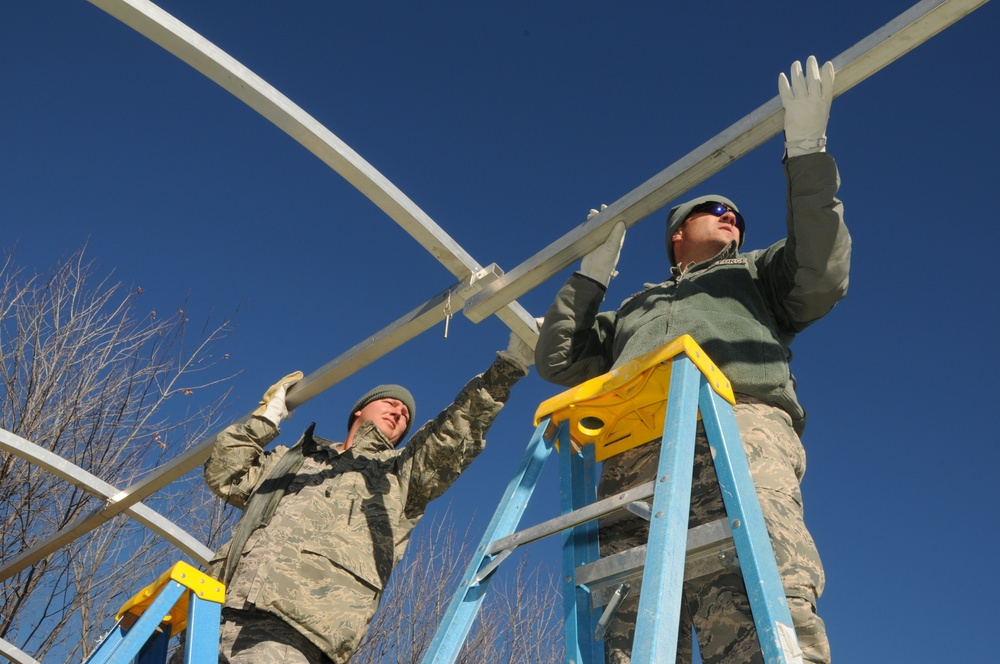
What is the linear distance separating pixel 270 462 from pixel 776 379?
2868 millimetres

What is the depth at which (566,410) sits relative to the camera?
2693 mm

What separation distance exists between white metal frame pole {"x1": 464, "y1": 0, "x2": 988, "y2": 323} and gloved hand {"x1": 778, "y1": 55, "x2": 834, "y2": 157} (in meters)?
0.08

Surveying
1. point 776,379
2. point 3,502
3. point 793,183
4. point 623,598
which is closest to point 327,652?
point 623,598

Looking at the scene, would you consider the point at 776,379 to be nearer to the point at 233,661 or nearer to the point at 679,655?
the point at 679,655

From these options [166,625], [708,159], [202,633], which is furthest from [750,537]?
[166,625]

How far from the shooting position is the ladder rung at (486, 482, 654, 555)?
2242mm

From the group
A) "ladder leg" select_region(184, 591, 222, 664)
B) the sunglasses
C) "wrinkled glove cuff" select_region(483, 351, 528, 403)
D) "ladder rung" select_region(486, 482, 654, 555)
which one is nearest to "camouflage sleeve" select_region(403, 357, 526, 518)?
"wrinkled glove cuff" select_region(483, 351, 528, 403)

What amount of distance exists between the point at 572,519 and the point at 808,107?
1538 millimetres

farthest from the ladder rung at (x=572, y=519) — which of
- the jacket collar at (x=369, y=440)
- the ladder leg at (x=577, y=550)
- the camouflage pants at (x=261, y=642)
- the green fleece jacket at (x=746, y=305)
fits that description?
the jacket collar at (x=369, y=440)

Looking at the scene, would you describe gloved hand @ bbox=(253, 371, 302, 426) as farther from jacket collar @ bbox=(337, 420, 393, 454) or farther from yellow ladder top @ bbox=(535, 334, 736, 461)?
yellow ladder top @ bbox=(535, 334, 736, 461)

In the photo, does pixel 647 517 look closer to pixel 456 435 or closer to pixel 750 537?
pixel 750 537

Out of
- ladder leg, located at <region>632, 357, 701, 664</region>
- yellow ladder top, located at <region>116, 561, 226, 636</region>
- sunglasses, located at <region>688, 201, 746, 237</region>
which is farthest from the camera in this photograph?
sunglasses, located at <region>688, 201, 746, 237</region>

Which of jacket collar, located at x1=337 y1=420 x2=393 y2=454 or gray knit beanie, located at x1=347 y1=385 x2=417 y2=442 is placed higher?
gray knit beanie, located at x1=347 y1=385 x2=417 y2=442

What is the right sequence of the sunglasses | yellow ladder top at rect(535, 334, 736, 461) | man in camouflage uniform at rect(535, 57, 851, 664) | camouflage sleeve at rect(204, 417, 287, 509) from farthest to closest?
camouflage sleeve at rect(204, 417, 287, 509) < the sunglasses < yellow ladder top at rect(535, 334, 736, 461) < man in camouflage uniform at rect(535, 57, 851, 664)
